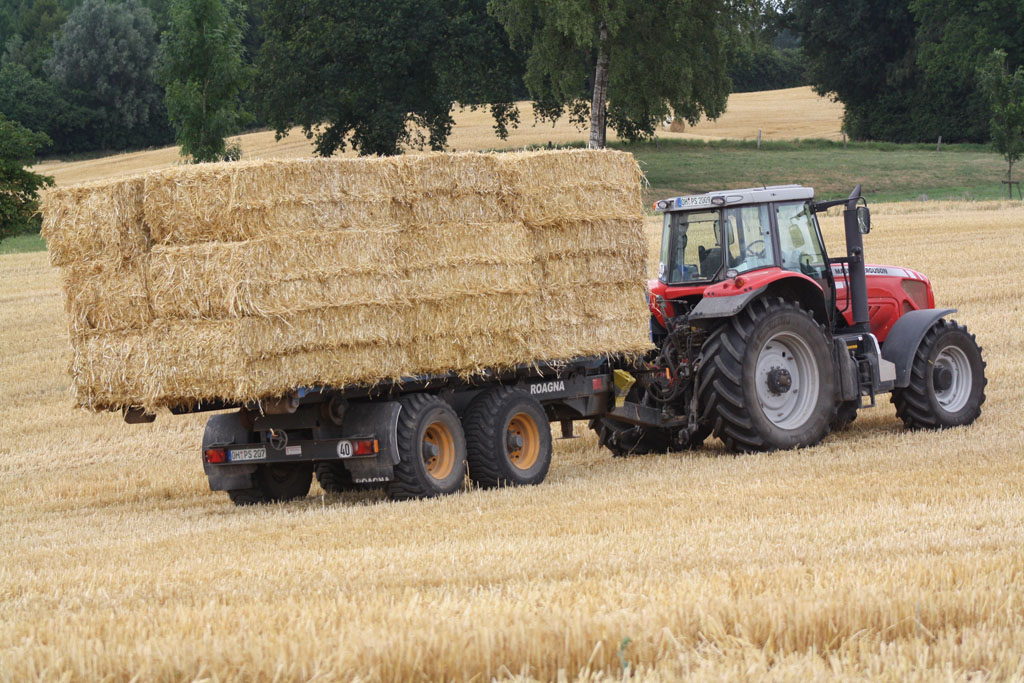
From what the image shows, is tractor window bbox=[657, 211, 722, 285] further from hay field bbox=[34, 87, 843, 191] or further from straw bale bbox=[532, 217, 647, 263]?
hay field bbox=[34, 87, 843, 191]

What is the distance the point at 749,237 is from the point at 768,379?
1.25 meters

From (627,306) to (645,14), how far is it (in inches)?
1092

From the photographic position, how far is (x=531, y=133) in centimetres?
5950

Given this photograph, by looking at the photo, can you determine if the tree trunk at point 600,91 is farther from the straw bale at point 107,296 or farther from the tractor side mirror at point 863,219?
the straw bale at point 107,296

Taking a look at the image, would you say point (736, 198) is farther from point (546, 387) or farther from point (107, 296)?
point (107, 296)

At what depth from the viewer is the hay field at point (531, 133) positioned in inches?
2258

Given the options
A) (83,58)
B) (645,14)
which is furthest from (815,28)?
(83,58)

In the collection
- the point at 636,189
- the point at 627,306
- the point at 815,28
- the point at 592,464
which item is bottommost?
the point at 592,464

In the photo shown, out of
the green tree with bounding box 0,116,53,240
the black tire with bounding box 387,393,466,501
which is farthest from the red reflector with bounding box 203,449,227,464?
the green tree with bounding box 0,116,53,240

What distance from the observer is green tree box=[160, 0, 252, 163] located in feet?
143

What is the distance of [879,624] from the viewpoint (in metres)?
4.36

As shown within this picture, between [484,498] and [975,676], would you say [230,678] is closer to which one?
[975,676]

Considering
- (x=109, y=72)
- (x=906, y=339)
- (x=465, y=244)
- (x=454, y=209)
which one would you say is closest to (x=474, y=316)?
(x=465, y=244)

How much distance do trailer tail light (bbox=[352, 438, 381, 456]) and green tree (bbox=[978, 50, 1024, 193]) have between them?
36.8 metres
